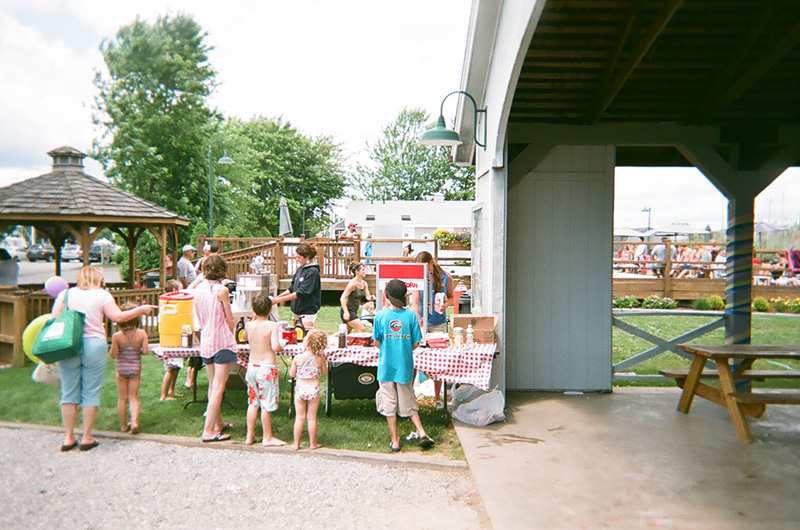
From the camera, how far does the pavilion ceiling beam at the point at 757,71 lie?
5352 millimetres

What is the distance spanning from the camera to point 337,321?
45.4ft

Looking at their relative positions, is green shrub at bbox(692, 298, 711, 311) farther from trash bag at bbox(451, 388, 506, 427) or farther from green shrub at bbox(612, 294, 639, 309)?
trash bag at bbox(451, 388, 506, 427)

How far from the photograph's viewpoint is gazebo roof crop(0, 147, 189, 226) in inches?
424

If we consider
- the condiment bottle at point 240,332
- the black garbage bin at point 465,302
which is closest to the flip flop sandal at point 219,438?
the condiment bottle at point 240,332

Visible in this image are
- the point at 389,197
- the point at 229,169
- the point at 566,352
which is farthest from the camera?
the point at 389,197

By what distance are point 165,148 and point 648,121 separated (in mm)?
28954

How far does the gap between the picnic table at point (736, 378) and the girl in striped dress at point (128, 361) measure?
5.91 meters

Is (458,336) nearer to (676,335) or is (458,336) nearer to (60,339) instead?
(60,339)

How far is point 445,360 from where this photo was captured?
20.7ft

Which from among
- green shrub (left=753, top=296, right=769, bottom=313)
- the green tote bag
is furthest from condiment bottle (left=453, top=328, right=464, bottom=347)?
green shrub (left=753, top=296, right=769, bottom=313)

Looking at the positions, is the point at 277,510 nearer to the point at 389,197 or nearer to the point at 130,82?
the point at 130,82

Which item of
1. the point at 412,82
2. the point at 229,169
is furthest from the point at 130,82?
the point at 412,82

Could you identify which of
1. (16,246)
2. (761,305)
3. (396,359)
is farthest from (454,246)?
(16,246)

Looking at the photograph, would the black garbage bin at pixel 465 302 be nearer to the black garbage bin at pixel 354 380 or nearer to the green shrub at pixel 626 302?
the black garbage bin at pixel 354 380
